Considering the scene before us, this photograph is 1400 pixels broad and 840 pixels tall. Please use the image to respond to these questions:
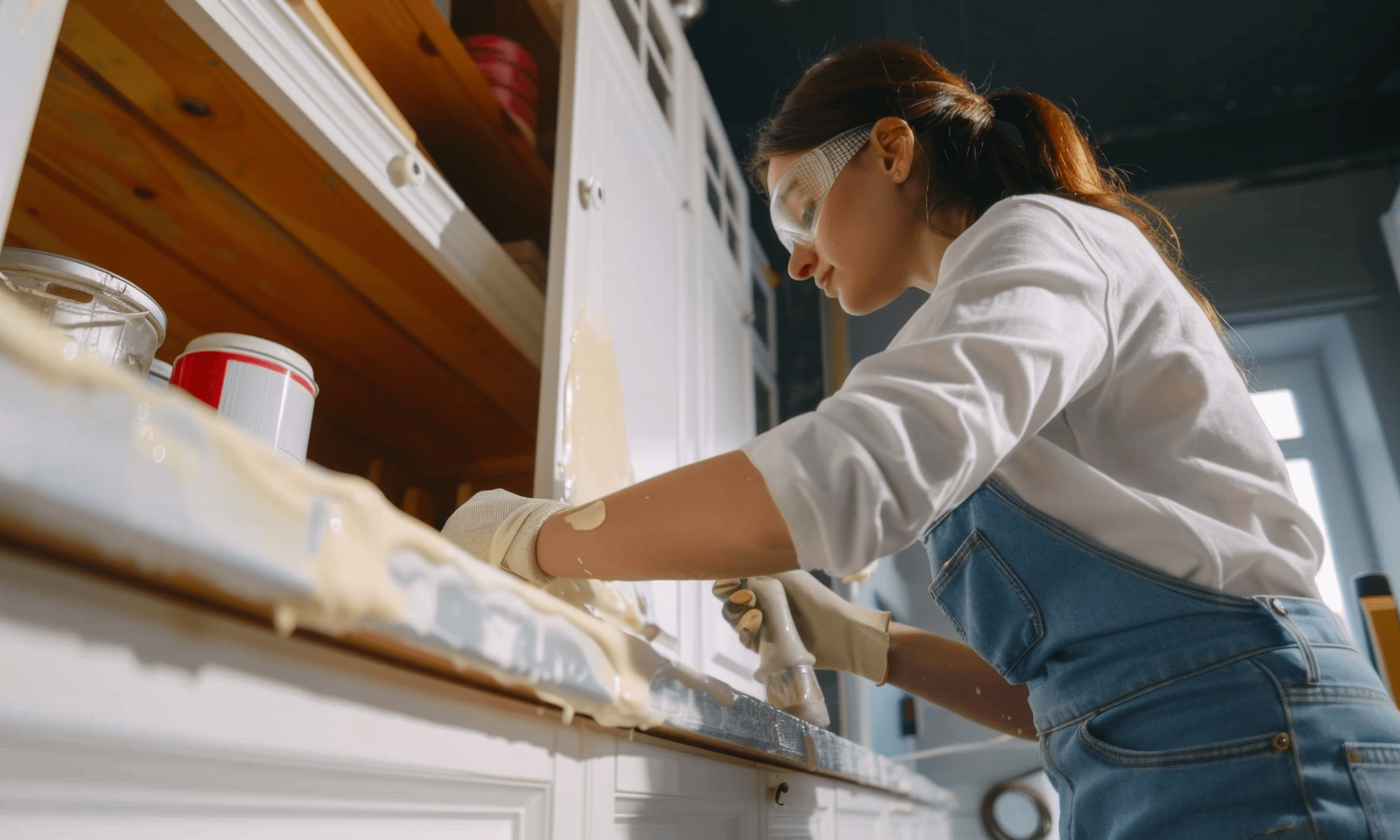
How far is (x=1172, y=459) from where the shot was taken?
2.09 ft

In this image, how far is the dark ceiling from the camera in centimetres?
241

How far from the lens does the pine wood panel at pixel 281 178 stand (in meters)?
0.73

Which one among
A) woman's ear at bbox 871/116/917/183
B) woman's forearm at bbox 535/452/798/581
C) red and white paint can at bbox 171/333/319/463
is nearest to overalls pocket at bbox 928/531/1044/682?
woman's forearm at bbox 535/452/798/581

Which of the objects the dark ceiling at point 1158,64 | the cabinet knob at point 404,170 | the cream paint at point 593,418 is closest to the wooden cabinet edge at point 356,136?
the cabinet knob at point 404,170

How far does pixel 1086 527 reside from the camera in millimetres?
641

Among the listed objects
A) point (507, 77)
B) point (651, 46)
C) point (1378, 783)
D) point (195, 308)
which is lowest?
point (1378, 783)

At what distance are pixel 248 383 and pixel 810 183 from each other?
58cm

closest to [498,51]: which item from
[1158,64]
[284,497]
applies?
[284,497]

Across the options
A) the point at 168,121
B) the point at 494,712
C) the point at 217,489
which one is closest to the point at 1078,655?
the point at 494,712

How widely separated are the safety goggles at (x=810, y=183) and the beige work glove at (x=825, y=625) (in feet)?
1.27

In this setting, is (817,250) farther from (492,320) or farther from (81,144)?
(81,144)

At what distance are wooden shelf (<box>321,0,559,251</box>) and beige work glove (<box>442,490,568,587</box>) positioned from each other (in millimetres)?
596

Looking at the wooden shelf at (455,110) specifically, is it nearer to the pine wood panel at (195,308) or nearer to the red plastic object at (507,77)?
the red plastic object at (507,77)

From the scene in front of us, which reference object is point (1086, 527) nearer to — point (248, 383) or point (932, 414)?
point (932, 414)
